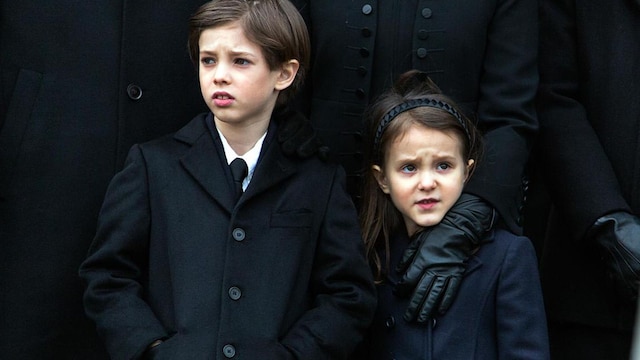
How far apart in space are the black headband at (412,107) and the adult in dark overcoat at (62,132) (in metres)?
0.65

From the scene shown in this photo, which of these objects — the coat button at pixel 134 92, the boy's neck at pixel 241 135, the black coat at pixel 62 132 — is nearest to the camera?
the boy's neck at pixel 241 135

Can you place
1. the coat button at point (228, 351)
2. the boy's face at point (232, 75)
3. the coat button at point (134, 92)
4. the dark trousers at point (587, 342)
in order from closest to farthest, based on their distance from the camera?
the coat button at point (228, 351) → the boy's face at point (232, 75) → the coat button at point (134, 92) → the dark trousers at point (587, 342)

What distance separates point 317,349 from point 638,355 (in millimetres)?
1210

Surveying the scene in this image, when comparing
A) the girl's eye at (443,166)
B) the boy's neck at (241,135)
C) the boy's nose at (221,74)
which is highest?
the boy's nose at (221,74)

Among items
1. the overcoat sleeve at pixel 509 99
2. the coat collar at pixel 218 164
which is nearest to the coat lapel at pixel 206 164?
the coat collar at pixel 218 164

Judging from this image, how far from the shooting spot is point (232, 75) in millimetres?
3627

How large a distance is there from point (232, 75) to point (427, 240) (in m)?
0.71

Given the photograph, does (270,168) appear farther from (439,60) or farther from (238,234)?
(439,60)

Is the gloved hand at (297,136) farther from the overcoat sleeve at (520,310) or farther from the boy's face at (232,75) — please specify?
the overcoat sleeve at (520,310)

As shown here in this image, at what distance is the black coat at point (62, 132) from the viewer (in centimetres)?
383

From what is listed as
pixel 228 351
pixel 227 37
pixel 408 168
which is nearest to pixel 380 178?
pixel 408 168

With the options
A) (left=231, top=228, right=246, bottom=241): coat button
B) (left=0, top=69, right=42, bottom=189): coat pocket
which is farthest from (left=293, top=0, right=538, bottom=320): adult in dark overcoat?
(left=0, top=69, right=42, bottom=189): coat pocket

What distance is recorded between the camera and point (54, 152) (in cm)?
387

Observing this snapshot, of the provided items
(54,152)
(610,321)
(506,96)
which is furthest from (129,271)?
(610,321)
